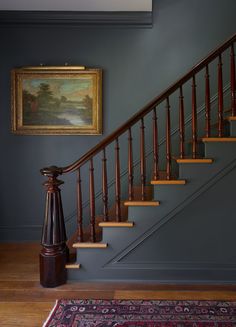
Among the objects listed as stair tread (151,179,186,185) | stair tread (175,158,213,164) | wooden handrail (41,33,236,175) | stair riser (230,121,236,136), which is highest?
wooden handrail (41,33,236,175)

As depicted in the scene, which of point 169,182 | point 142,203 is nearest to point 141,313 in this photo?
point 142,203

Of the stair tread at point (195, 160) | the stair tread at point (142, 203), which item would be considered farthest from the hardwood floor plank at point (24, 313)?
the stair tread at point (195, 160)

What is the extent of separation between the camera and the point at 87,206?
3.76 metres

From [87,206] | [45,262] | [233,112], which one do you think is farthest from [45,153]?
[233,112]

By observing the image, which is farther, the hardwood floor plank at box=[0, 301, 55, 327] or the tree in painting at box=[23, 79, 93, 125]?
the tree in painting at box=[23, 79, 93, 125]

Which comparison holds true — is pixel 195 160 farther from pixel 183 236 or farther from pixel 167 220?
pixel 183 236

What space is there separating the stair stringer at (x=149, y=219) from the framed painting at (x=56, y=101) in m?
1.45

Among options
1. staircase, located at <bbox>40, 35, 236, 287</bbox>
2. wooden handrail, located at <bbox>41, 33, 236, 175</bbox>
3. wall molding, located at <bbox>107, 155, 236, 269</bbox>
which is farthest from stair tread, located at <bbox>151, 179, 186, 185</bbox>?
wooden handrail, located at <bbox>41, 33, 236, 175</bbox>

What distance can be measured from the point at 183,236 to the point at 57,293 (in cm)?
117

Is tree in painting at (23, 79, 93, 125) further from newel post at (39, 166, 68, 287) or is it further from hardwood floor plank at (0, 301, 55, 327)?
hardwood floor plank at (0, 301, 55, 327)

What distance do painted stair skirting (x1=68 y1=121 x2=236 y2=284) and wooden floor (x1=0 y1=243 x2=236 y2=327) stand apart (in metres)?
0.10

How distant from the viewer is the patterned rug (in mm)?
2066

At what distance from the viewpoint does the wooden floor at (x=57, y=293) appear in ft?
7.24

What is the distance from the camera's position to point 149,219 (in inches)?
102
